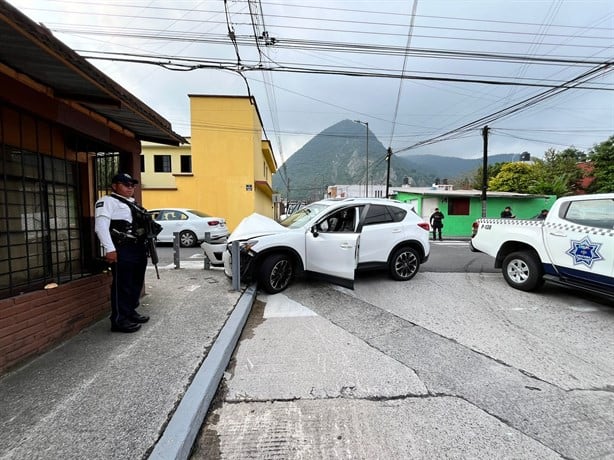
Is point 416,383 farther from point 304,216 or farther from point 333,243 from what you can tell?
point 304,216

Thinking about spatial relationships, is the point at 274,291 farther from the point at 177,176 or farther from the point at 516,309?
the point at 177,176

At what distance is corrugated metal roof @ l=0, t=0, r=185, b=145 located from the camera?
6.95 ft

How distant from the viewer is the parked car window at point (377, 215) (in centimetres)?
636

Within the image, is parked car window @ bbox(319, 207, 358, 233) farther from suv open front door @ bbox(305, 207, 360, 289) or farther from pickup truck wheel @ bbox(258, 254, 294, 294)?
pickup truck wheel @ bbox(258, 254, 294, 294)

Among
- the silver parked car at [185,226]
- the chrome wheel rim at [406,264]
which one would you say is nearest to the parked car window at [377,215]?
the chrome wheel rim at [406,264]

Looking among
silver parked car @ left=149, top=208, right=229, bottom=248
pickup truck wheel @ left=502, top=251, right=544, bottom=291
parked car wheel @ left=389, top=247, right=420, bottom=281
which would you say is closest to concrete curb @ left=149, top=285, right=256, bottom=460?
parked car wheel @ left=389, top=247, right=420, bottom=281

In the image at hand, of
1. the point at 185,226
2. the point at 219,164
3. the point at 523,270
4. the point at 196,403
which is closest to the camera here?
the point at 196,403

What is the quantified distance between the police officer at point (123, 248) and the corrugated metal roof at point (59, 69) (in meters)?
0.85

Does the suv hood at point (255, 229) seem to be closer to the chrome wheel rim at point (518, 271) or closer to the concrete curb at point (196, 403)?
the concrete curb at point (196, 403)

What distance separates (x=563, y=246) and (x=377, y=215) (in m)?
3.17

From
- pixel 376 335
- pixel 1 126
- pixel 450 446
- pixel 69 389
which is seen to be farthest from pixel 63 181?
pixel 450 446

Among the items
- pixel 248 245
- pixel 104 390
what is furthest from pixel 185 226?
pixel 104 390

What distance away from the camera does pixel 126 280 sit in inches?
141

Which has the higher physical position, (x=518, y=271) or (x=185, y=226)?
(x=185, y=226)
